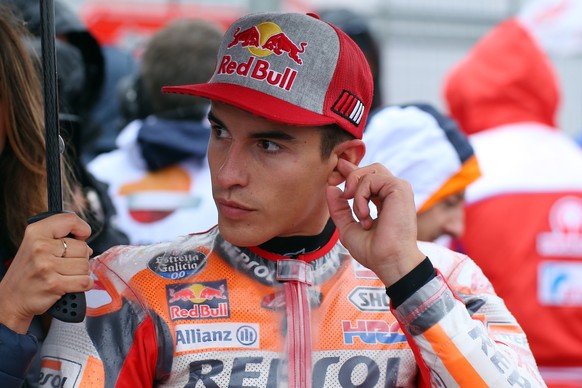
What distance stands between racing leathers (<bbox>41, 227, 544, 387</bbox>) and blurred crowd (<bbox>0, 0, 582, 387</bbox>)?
864 mm

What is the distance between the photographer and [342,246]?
2.40m

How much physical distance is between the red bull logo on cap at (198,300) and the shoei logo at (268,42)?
51 cm

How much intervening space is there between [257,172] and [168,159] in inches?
67.3

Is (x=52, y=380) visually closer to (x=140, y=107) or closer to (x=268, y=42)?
(x=268, y=42)

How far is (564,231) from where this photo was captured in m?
4.11

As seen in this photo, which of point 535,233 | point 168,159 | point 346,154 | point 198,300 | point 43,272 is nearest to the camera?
point 43,272

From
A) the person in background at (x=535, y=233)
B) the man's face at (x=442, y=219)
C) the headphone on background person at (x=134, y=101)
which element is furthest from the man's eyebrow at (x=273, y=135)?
the headphone on background person at (x=134, y=101)

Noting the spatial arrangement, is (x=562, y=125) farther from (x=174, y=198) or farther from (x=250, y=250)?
(x=250, y=250)

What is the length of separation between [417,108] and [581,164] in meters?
1.05

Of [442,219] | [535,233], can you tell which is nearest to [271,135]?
[442,219]

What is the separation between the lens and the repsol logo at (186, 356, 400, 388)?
7.08 feet

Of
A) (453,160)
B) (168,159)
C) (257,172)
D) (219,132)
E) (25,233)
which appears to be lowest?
(25,233)

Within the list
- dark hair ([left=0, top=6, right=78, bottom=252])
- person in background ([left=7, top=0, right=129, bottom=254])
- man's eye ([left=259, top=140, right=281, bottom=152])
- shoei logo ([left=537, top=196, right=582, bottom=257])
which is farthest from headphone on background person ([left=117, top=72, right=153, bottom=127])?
man's eye ([left=259, top=140, right=281, bottom=152])

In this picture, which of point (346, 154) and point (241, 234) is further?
point (346, 154)
